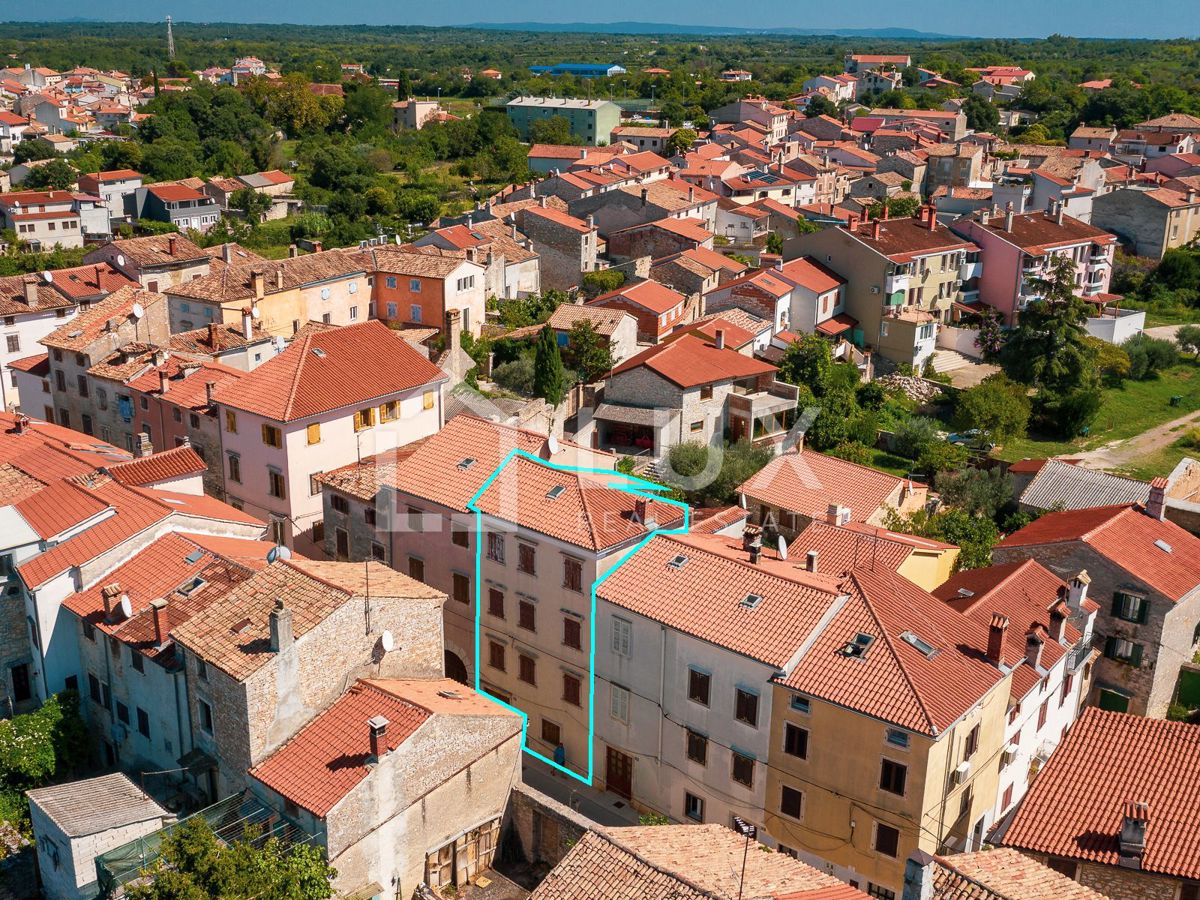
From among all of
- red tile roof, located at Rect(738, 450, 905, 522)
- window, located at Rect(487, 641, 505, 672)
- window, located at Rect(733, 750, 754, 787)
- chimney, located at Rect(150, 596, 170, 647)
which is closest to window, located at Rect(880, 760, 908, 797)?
window, located at Rect(733, 750, 754, 787)

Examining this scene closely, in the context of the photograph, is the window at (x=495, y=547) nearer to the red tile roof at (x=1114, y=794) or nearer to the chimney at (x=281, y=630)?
the chimney at (x=281, y=630)

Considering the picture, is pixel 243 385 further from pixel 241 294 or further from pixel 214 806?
pixel 214 806

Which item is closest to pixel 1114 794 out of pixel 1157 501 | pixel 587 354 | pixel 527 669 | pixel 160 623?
pixel 1157 501

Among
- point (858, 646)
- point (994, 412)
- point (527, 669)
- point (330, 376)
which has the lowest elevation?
point (527, 669)

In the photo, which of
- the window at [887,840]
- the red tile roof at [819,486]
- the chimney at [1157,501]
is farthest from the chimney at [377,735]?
the chimney at [1157,501]

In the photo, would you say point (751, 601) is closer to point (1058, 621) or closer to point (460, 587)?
point (1058, 621)

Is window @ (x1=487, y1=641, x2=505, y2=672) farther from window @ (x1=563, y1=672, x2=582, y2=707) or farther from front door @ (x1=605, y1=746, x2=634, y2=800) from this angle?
front door @ (x1=605, y1=746, x2=634, y2=800)

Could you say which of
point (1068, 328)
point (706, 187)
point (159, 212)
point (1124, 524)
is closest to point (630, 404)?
point (1124, 524)
